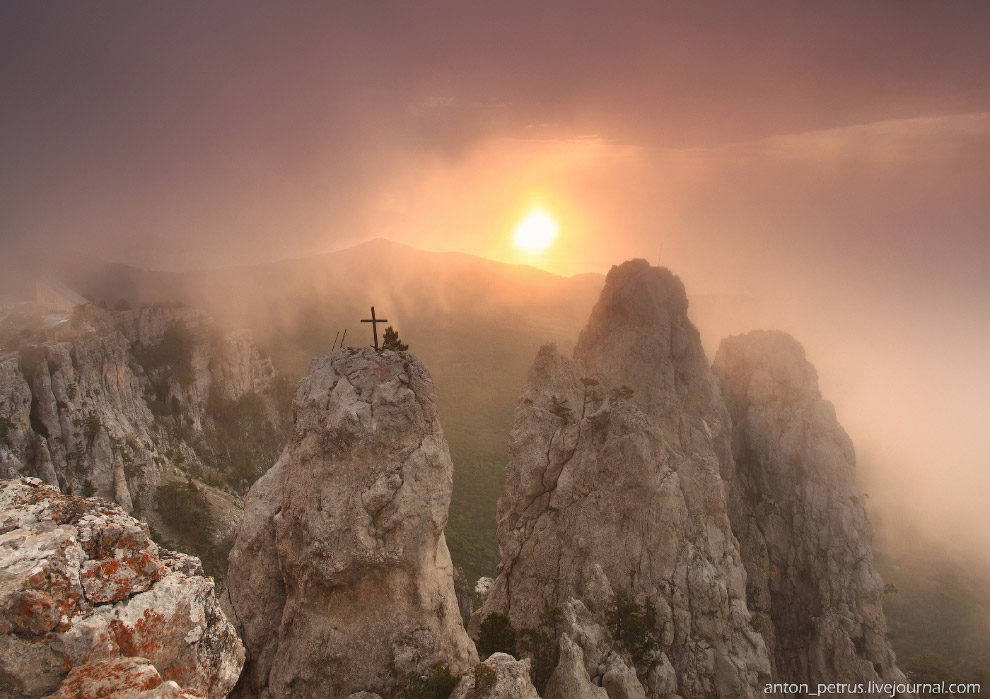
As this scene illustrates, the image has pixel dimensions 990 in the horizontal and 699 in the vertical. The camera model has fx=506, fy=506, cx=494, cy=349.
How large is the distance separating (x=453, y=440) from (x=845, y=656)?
96109 millimetres

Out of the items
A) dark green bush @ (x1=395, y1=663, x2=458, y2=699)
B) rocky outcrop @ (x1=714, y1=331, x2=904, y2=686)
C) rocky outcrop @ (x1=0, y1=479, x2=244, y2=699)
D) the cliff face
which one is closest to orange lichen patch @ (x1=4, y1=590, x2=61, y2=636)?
rocky outcrop @ (x1=0, y1=479, x2=244, y2=699)

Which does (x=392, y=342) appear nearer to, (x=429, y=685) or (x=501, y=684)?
(x=429, y=685)

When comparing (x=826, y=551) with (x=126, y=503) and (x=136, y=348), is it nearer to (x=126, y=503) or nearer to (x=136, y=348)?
(x=126, y=503)

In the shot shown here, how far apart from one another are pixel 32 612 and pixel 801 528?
58215mm

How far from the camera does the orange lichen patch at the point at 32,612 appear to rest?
930 cm

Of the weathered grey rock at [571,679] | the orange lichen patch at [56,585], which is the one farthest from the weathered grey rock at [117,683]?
the weathered grey rock at [571,679]

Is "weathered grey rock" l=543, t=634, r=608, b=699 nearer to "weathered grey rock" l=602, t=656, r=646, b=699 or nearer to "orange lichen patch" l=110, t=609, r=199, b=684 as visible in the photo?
"weathered grey rock" l=602, t=656, r=646, b=699

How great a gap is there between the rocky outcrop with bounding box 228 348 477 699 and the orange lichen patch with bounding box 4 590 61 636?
12.7 metres

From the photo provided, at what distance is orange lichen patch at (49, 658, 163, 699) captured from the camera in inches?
343

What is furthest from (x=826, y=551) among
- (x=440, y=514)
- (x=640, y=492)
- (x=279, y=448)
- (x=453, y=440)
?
(x=279, y=448)

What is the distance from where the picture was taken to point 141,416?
107 m

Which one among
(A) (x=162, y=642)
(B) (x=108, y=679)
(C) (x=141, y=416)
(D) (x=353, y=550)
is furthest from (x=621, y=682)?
(C) (x=141, y=416)

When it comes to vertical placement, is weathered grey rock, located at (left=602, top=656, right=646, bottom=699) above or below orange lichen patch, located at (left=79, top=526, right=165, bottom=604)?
below

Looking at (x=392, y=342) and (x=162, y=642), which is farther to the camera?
(x=392, y=342)
